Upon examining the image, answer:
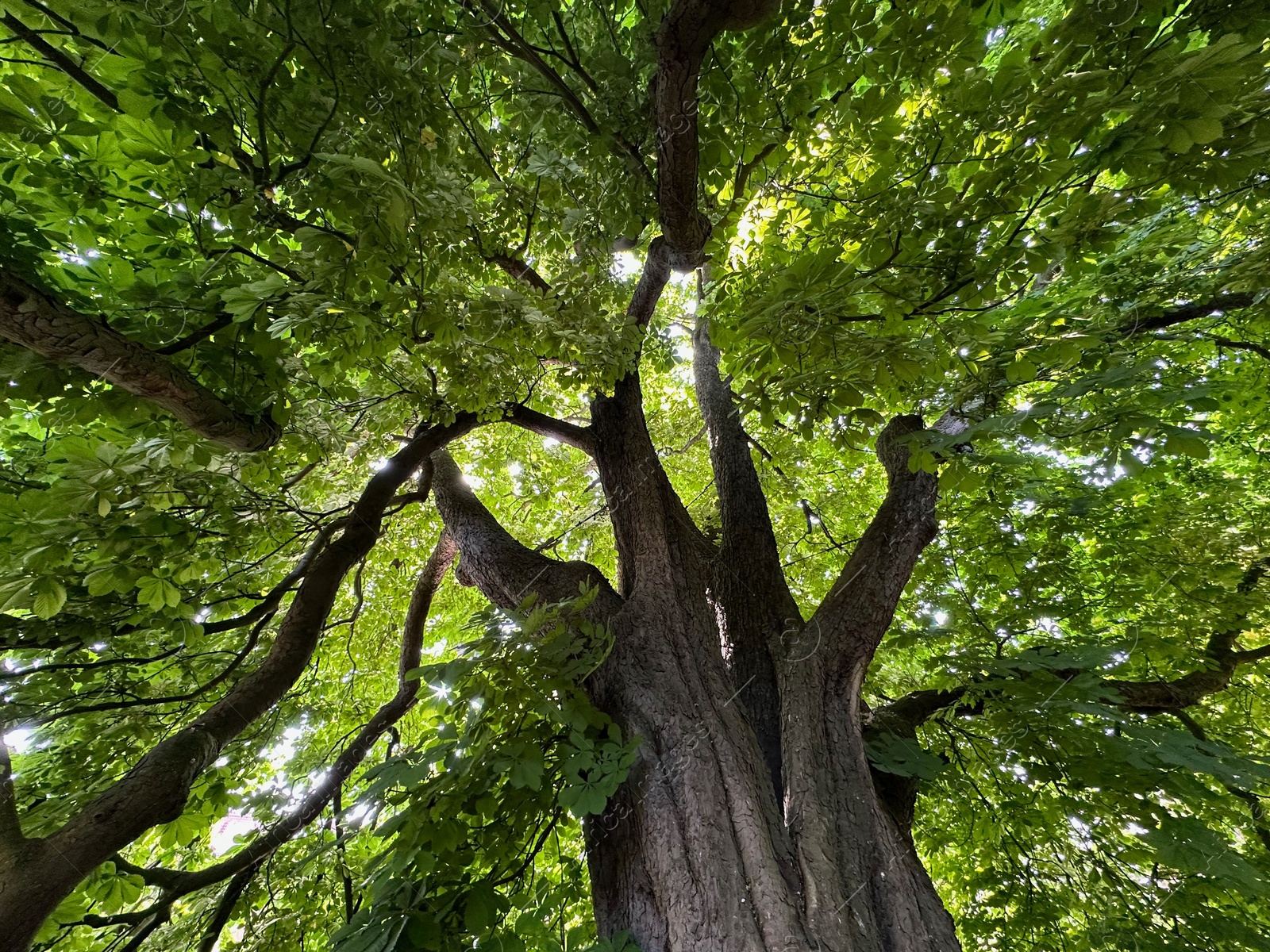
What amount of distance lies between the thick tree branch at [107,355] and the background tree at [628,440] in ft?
0.03

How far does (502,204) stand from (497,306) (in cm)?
76

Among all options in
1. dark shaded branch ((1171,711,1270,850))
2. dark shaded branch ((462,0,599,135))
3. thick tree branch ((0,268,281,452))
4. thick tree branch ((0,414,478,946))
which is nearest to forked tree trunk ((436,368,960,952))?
thick tree branch ((0,414,478,946))

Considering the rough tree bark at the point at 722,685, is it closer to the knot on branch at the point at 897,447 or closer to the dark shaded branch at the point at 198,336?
the knot on branch at the point at 897,447

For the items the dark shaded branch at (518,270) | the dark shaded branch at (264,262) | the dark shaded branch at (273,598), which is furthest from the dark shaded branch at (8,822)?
the dark shaded branch at (518,270)

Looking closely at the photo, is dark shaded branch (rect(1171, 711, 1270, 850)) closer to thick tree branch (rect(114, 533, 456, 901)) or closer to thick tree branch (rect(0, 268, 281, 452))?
thick tree branch (rect(114, 533, 456, 901))

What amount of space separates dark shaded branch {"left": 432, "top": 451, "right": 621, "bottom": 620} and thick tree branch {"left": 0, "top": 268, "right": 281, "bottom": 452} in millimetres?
1491

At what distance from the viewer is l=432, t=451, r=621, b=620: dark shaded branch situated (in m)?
2.79

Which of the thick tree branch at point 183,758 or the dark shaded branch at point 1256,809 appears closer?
the thick tree branch at point 183,758

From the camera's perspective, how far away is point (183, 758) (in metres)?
1.75

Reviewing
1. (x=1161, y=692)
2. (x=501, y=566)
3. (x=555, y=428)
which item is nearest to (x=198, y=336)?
(x=501, y=566)

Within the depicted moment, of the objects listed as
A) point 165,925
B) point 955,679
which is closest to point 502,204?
point 955,679

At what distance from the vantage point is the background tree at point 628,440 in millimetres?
1452

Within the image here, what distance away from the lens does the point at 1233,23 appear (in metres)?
1.43

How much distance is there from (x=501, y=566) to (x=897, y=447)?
99.7 inches
